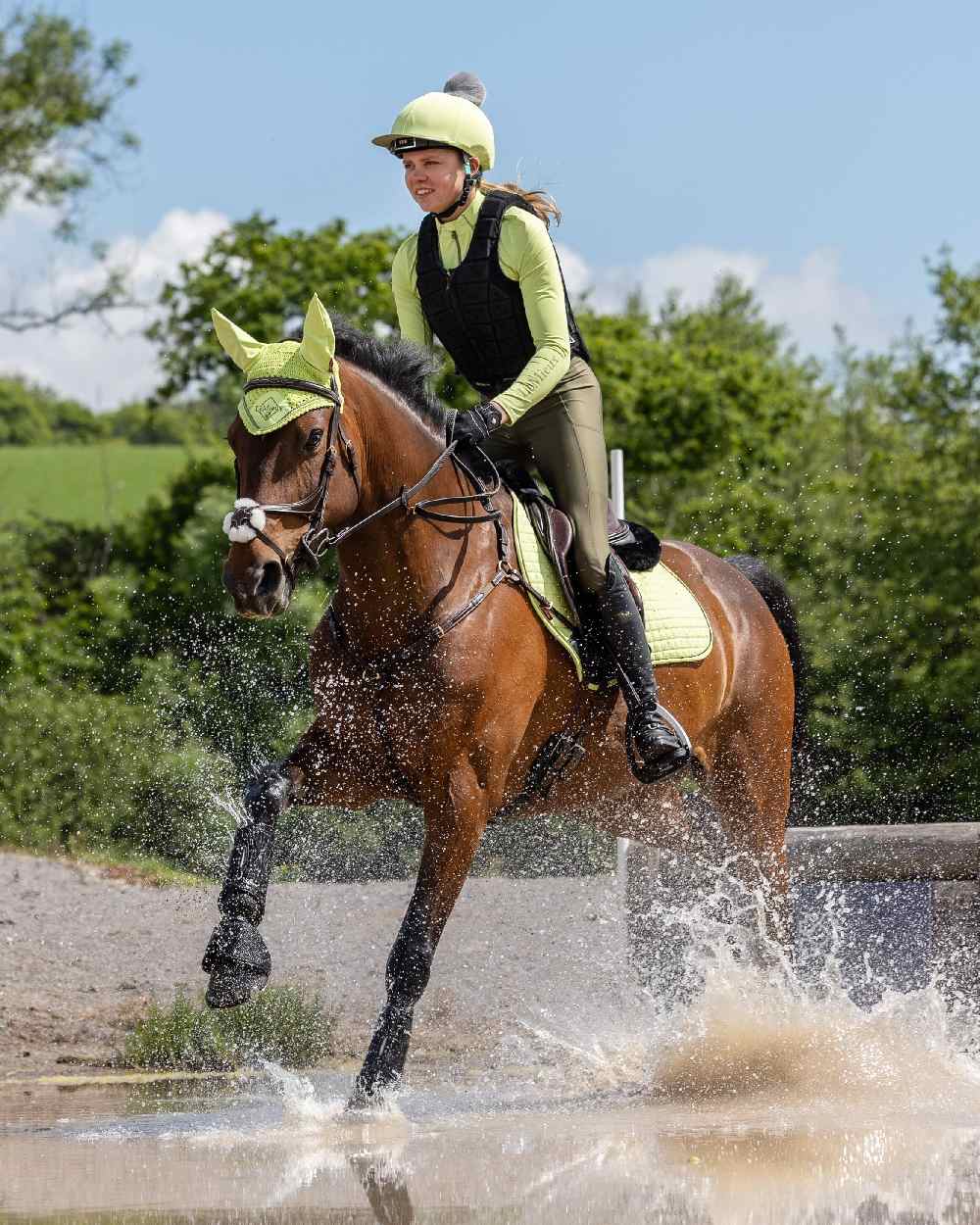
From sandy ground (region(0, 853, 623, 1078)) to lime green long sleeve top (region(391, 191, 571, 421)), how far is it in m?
2.84

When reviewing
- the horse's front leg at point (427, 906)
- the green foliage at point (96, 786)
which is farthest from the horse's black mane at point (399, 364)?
the green foliage at point (96, 786)

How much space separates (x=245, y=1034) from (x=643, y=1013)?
1.82 metres

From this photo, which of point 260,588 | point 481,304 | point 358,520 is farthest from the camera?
point 481,304

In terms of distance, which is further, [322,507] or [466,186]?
[466,186]

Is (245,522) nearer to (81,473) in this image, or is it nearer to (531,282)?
(531,282)

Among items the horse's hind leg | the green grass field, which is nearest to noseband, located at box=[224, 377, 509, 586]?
the horse's hind leg

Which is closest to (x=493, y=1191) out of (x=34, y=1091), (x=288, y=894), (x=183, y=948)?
(x=34, y=1091)

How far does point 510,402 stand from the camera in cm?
579

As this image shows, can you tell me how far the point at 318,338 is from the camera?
535 cm

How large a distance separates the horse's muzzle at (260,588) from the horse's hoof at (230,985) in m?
1.25

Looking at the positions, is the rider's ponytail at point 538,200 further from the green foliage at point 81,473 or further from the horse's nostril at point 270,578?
the green foliage at point 81,473

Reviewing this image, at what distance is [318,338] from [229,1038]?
341 cm

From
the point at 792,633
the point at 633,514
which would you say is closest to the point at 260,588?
the point at 792,633

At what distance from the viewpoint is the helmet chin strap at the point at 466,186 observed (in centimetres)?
592
